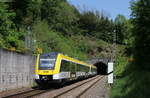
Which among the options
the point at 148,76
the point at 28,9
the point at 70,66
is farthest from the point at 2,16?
the point at 148,76

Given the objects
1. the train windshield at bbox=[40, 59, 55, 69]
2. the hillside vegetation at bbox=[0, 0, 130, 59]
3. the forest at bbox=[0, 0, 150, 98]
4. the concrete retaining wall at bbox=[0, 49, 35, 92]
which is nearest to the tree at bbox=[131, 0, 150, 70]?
the forest at bbox=[0, 0, 150, 98]

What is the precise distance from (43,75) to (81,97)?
6314 millimetres

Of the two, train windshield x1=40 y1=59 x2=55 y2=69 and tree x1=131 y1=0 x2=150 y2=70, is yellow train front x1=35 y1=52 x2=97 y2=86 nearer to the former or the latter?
train windshield x1=40 y1=59 x2=55 y2=69

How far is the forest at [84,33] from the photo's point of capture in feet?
62.1

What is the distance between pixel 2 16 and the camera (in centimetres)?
3070

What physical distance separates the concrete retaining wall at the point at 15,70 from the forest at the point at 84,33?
448 centimetres

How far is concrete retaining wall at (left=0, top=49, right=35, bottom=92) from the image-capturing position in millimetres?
19734

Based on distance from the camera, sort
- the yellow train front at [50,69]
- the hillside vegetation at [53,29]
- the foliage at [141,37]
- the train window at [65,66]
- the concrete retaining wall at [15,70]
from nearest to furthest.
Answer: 1. the foliage at [141,37]
2. the concrete retaining wall at [15,70]
3. the yellow train front at [50,69]
4. the train window at [65,66]
5. the hillside vegetation at [53,29]

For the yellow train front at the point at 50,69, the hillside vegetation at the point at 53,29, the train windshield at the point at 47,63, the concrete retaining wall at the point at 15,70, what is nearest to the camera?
the concrete retaining wall at the point at 15,70

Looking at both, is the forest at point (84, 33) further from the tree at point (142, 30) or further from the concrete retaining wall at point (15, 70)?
the concrete retaining wall at point (15, 70)

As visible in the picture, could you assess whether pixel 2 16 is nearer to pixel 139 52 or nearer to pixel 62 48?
pixel 139 52

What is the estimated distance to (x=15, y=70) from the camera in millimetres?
21859

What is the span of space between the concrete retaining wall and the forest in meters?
4.48

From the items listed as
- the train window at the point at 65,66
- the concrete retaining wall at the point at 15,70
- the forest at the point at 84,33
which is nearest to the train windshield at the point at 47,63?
the train window at the point at 65,66
